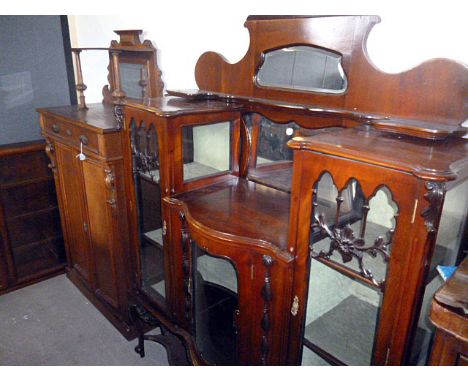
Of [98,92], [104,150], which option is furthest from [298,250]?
[98,92]

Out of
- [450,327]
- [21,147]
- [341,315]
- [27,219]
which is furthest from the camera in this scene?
[27,219]

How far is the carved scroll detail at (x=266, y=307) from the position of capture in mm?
1212

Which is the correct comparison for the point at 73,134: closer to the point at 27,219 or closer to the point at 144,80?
the point at 144,80

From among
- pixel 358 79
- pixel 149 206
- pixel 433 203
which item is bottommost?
pixel 149 206

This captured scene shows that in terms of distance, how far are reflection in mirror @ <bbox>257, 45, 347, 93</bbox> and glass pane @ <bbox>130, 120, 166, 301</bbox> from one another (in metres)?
0.52

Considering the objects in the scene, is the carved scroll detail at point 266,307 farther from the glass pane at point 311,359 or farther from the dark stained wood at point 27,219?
the dark stained wood at point 27,219

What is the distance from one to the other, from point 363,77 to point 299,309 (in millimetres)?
774

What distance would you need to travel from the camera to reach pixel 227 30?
174 cm

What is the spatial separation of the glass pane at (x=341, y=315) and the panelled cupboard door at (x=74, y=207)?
1.56m

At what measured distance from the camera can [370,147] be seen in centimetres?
93

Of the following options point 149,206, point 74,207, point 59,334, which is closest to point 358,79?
point 149,206

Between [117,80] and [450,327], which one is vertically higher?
[117,80]

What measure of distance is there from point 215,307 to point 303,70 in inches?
38.0

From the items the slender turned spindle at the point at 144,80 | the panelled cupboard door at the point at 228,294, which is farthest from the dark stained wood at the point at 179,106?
the slender turned spindle at the point at 144,80
